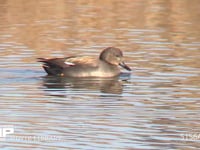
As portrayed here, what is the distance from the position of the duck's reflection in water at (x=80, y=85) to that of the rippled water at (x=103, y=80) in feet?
0.05

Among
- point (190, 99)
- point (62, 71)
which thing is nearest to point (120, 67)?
point (62, 71)

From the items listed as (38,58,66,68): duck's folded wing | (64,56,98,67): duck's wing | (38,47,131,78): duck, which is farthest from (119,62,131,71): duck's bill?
(38,58,66,68): duck's folded wing

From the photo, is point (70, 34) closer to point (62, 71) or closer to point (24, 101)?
point (62, 71)

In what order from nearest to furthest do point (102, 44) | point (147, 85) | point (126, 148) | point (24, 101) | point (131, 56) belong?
point (126, 148) < point (24, 101) < point (147, 85) < point (131, 56) < point (102, 44)

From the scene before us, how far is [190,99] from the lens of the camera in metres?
13.7

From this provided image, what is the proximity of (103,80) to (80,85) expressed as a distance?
30.9 inches

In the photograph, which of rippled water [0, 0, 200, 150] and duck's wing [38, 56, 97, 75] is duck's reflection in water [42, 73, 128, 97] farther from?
duck's wing [38, 56, 97, 75]

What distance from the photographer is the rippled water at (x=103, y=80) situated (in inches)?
445

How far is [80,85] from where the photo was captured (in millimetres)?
15352

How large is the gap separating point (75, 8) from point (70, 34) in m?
4.47

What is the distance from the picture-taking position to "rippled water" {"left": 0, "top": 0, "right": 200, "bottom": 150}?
11.3 metres

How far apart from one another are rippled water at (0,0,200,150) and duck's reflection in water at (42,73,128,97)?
0.01 metres

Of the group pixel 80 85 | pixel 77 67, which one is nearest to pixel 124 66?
pixel 77 67

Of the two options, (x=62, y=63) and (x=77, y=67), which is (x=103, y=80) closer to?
(x=77, y=67)
